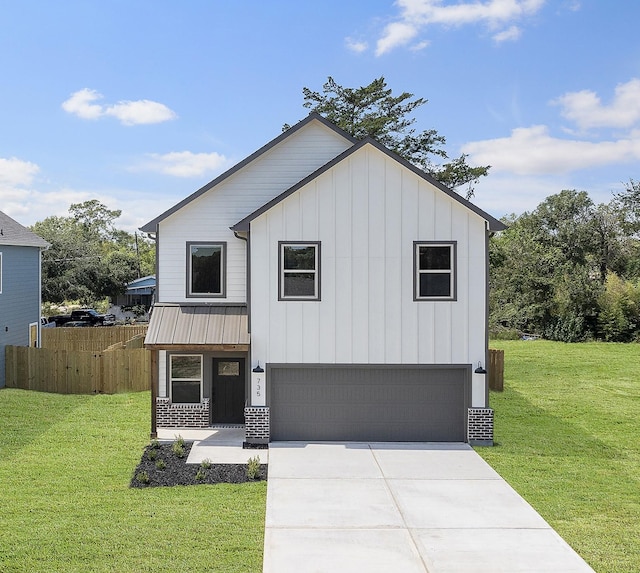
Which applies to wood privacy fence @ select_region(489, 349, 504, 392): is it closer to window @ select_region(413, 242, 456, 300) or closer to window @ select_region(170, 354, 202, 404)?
window @ select_region(413, 242, 456, 300)

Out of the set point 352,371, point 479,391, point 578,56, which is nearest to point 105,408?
point 352,371

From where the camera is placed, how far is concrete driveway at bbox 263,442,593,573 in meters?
7.35

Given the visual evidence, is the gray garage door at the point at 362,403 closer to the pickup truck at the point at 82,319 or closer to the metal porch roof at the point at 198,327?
the metal porch roof at the point at 198,327

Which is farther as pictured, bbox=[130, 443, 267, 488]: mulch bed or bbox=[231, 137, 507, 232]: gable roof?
bbox=[231, 137, 507, 232]: gable roof

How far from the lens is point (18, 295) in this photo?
69.2ft

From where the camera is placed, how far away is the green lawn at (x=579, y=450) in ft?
27.2

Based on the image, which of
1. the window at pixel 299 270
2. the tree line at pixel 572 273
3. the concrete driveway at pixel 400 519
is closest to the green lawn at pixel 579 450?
the concrete driveway at pixel 400 519

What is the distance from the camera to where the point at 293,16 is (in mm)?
18469

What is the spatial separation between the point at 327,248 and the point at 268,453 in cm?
466

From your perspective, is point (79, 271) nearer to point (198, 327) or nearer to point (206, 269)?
point (206, 269)

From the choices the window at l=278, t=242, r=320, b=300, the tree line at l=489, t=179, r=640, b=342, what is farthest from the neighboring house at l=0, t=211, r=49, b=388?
the tree line at l=489, t=179, r=640, b=342

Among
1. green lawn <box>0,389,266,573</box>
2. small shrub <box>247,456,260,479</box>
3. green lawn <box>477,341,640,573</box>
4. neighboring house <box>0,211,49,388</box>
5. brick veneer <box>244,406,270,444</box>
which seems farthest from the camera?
neighboring house <box>0,211,49,388</box>

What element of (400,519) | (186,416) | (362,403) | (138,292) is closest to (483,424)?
(362,403)

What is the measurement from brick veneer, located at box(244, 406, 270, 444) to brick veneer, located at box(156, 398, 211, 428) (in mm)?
1897
